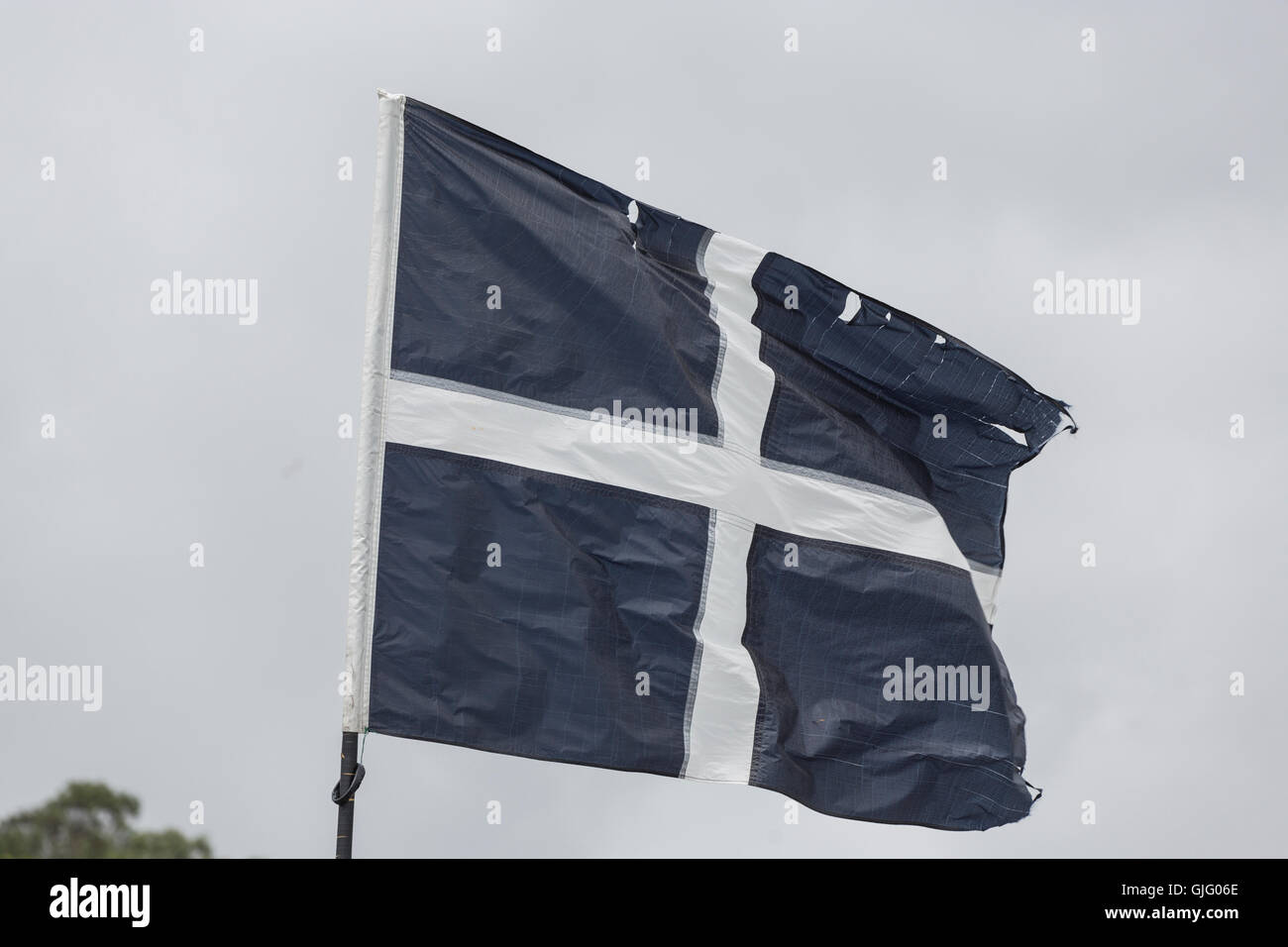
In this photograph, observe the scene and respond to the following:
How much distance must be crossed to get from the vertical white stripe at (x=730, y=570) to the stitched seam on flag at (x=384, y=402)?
9.33ft

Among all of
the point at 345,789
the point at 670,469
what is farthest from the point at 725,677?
the point at 345,789

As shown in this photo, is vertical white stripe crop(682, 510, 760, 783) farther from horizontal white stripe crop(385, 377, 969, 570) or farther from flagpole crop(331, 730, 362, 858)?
flagpole crop(331, 730, 362, 858)

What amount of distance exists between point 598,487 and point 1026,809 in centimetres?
523

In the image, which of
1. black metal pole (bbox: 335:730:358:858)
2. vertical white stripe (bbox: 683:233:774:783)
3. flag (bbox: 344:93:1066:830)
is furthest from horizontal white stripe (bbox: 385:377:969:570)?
black metal pole (bbox: 335:730:358:858)

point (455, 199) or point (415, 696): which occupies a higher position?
point (455, 199)

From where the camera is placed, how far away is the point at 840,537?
15812mm

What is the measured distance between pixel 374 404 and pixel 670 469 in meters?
2.69

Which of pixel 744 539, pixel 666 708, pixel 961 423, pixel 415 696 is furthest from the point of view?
pixel 961 423

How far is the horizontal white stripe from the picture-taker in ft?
46.1

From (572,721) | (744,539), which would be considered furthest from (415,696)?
(744,539)

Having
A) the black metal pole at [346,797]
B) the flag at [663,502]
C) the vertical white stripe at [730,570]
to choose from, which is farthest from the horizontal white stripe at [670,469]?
the black metal pole at [346,797]

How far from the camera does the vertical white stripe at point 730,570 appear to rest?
14469 mm

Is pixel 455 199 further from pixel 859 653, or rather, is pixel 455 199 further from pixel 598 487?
pixel 859 653

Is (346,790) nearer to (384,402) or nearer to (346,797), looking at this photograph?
(346,797)
